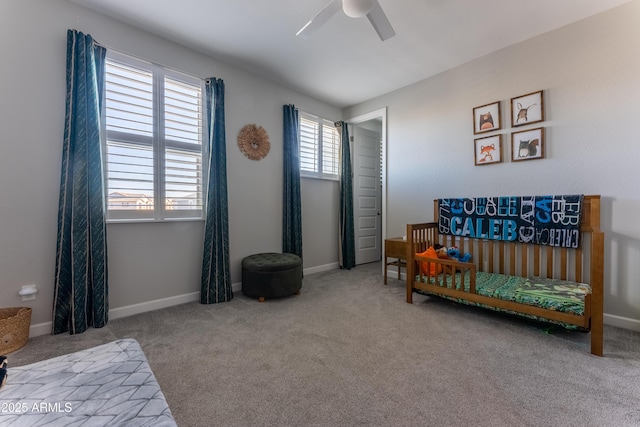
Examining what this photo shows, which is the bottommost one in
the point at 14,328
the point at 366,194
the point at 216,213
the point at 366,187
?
the point at 14,328

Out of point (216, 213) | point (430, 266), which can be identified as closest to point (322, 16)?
point (216, 213)

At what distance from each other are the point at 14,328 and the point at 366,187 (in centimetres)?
440

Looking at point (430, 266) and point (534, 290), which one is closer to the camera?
point (534, 290)

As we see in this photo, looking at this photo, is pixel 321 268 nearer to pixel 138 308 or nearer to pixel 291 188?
pixel 291 188

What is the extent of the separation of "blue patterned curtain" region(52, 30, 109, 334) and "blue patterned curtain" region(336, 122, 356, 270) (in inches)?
120

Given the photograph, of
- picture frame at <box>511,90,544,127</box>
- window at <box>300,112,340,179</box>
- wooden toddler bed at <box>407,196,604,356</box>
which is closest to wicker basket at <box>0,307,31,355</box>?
window at <box>300,112,340,179</box>

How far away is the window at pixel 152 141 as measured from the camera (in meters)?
2.42

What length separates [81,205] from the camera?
7.12 ft

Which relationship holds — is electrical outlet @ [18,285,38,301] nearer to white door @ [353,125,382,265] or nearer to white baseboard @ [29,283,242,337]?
white baseboard @ [29,283,242,337]

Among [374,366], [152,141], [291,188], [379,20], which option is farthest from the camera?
[291,188]

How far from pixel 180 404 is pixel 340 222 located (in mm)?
3310

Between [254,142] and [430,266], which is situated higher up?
[254,142]

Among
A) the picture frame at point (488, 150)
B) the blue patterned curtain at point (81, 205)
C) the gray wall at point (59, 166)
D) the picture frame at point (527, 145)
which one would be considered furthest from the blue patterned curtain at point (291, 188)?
the picture frame at point (527, 145)

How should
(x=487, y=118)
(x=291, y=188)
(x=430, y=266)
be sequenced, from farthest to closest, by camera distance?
(x=291, y=188)
(x=487, y=118)
(x=430, y=266)
